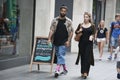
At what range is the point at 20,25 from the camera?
13688 millimetres

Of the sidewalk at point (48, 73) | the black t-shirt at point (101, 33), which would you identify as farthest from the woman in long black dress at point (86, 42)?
the black t-shirt at point (101, 33)

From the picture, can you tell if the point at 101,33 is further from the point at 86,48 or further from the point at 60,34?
the point at 60,34

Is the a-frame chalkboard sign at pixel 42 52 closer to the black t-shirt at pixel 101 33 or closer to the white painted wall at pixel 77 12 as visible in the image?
the black t-shirt at pixel 101 33

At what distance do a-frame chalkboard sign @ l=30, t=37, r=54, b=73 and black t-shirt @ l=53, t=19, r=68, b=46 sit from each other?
712 millimetres

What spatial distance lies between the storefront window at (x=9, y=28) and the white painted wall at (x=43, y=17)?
1155mm

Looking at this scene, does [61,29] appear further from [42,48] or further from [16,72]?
[16,72]

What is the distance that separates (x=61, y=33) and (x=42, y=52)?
1145 mm

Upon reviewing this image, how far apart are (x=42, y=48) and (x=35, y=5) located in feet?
8.85

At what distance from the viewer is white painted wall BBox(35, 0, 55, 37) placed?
14508 mm

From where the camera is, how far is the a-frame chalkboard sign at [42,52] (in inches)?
473

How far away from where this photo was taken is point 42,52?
479 inches

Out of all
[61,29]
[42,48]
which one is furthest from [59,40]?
[42,48]

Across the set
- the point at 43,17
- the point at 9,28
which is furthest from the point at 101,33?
the point at 9,28

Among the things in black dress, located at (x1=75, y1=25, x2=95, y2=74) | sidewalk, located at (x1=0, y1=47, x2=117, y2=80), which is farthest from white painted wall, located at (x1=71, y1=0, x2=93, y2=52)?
black dress, located at (x1=75, y1=25, x2=95, y2=74)
